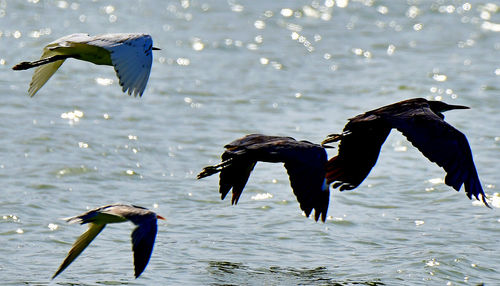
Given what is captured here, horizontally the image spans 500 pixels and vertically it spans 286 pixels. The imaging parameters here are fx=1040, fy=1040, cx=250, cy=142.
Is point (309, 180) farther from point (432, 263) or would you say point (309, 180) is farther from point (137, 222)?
point (432, 263)

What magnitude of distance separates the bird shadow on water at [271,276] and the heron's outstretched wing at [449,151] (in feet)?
3.94

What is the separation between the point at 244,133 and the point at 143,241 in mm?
5991

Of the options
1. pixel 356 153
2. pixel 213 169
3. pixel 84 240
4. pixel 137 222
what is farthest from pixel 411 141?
pixel 84 240

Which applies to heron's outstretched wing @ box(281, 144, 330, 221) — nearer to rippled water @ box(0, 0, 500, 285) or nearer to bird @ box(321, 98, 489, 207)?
bird @ box(321, 98, 489, 207)

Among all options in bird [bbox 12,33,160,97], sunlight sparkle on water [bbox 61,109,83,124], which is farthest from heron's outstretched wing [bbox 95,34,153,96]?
sunlight sparkle on water [bbox 61,109,83,124]

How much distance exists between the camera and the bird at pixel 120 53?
755cm

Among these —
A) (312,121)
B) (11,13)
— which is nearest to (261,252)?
(312,121)

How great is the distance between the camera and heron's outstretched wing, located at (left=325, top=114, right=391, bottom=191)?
8.19 metres

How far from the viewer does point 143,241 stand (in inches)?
279

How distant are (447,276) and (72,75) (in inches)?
334

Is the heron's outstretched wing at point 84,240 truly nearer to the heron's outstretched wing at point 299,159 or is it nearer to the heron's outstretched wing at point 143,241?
the heron's outstretched wing at point 143,241

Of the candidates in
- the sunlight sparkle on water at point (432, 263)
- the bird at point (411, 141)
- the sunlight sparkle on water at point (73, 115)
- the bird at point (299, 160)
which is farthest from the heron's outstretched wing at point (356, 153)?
the sunlight sparkle on water at point (73, 115)

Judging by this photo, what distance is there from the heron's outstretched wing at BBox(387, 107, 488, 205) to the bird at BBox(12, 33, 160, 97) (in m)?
1.97

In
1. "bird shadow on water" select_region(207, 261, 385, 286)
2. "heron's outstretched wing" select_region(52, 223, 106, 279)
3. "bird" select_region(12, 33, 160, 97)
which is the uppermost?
"bird" select_region(12, 33, 160, 97)
